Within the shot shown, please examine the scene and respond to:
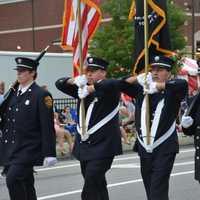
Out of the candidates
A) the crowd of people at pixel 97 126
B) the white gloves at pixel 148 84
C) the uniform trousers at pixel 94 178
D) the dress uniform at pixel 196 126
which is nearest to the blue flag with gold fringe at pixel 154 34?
the crowd of people at pixel 97 126

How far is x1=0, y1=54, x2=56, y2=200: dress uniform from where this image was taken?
701 centimetres

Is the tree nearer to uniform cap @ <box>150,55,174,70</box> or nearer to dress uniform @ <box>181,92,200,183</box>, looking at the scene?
uniform cap @ <box>150,55,174,70</box>

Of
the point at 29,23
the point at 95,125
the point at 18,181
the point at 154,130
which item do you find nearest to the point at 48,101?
the point at 95,125

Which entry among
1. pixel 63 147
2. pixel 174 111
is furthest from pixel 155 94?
pixel 63 147

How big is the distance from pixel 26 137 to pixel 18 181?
485mm

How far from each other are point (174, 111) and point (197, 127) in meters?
0.39

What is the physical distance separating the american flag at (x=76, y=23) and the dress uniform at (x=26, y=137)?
52.7 inches

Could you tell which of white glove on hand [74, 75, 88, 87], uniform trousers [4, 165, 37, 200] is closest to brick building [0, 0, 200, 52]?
white glove on hand [74, 75, 88, 87]

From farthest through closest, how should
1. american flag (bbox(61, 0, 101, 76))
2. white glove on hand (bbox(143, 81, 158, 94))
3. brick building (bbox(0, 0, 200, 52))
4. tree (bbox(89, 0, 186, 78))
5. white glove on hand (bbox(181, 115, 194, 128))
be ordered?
brick building (bbox(0, 0, 200, 52)) → tree (bbox(89, 0, 186, 78)) → american flag (bbox(61, 0, 101, 76)) → white glove on hand (bbox(143, 81, 158, 94)) → white glove on hand (bbox(181, 115, 194, 128))

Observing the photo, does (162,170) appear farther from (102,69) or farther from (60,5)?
(60,5)

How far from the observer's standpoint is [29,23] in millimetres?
62906

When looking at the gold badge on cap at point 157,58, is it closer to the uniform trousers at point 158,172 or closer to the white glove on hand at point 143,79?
the white glove on hand at point 143,79

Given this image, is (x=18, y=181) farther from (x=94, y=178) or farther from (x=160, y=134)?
(x=160, y=134)

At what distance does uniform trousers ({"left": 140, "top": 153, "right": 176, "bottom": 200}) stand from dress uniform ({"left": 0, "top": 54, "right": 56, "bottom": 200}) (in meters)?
1.04
